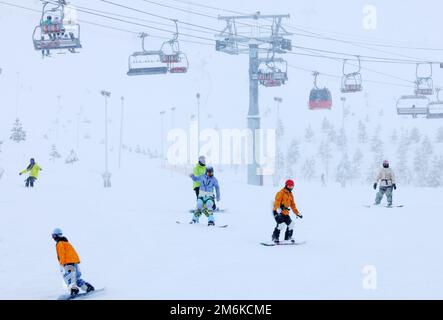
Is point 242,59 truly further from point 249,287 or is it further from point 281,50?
point 249,287

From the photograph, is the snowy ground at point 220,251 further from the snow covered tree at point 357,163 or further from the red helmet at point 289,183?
the snow covered tree at point 357,163

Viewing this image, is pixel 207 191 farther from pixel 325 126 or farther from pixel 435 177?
pixel 325 126

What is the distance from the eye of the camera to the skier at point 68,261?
29.7ft

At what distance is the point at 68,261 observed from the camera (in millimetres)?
9031

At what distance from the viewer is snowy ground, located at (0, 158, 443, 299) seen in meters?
9.60

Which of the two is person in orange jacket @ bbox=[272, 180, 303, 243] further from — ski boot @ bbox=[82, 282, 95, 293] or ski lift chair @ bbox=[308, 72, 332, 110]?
ski lift chair @ bbox=[308, 72, 332, 110]

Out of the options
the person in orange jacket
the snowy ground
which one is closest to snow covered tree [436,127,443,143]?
the snowy ground

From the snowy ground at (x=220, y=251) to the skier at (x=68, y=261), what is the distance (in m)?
0.55

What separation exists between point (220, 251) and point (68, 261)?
14.7 ft

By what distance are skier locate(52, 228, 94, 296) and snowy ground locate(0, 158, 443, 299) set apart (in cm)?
55

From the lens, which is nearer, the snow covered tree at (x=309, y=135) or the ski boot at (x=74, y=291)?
the ski boot at (x=74, y=291)

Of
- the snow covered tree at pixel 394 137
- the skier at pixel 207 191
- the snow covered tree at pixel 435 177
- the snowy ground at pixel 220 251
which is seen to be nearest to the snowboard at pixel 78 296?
the snowy ground at pixel 220 251

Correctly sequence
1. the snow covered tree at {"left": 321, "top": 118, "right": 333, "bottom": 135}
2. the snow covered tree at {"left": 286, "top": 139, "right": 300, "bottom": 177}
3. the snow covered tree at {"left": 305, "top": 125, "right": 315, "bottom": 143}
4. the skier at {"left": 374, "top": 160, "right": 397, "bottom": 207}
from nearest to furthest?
1. the skier at {"left": 374, "top": 160, "right": 397, "bottom": 207}
2. the snow covered tree at {"left": 286, "top": 139, "right": 300, "bottom": 177}
3. the snow covered tree at {"left": 321, "top": 118, "right": 333, "bottom": 135}
4. the snow covered tree at {"left": 305, "top": 125, "right": 315, "bottom": 143}

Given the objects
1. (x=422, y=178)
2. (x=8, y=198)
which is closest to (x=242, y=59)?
(x=422, y=178)
